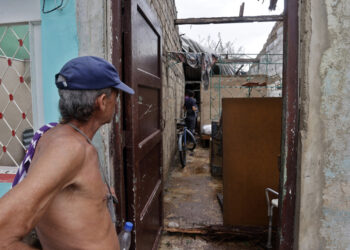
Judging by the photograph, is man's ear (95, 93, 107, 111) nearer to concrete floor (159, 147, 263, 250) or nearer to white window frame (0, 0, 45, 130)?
white window frame (0, 0, 45, 130)

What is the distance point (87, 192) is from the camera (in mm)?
1013

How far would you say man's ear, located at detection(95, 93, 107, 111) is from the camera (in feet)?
3.62

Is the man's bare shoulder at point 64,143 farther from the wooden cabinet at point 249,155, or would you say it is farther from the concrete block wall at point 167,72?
the concrete block wall at point 167,72

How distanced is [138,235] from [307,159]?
145 cm

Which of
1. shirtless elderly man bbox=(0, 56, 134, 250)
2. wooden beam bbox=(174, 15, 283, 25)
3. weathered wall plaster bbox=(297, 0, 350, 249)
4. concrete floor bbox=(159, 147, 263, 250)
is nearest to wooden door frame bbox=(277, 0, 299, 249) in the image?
weathered wall plaster bbox=(297, 0, 350, 249)

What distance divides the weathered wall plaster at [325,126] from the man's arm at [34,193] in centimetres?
136

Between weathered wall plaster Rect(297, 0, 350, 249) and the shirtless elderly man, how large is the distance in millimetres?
1156

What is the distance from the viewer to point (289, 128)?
153 centimetres

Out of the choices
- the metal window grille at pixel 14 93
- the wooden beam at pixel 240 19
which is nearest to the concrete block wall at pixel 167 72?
the wooden beam at pixel 240 19

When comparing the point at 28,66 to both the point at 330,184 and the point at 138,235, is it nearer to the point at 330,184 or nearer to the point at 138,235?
the point at 138,235

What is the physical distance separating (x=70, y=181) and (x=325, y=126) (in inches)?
58.1

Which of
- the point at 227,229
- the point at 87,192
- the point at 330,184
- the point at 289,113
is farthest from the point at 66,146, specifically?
the point at 227,229

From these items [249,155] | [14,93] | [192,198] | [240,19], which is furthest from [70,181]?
[240,19]

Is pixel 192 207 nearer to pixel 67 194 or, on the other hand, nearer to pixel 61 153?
pixel 67 194
